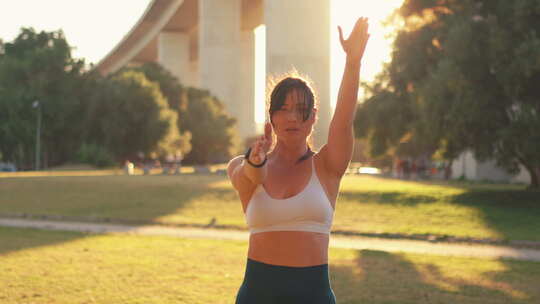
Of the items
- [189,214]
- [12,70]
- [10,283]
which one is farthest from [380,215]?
[12,70]

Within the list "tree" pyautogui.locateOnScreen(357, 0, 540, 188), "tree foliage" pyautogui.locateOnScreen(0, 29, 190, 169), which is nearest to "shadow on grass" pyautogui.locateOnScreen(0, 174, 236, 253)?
"tree" pyautogui.locateOnScreen(357, 0, 540, 188)

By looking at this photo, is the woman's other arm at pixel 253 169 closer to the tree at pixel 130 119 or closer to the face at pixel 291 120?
the face at pixel 291 120

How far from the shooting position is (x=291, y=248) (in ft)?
9.70

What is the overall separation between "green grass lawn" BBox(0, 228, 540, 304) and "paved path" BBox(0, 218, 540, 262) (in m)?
1.16

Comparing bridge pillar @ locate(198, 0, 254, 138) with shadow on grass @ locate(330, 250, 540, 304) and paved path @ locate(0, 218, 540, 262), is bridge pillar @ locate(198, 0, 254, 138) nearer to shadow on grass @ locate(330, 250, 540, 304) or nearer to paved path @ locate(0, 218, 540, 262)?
paved path @ locate(0, 218, 540, 262)

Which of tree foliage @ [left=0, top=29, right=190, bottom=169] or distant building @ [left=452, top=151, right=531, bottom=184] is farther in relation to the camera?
tree foliage @ [left=0, top=29, right=190, bottom=169]

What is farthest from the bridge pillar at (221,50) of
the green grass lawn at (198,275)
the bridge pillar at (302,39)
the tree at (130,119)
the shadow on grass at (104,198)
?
the green grass lawn at (198,275)

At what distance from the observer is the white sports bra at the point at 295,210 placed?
2.94 meters

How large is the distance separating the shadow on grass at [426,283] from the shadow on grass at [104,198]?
9995mm

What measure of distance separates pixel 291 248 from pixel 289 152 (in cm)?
45

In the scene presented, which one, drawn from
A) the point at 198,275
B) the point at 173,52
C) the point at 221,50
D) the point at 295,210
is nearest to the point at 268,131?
the point at 295,210

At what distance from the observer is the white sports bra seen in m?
2.94

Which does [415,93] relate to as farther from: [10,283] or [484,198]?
[10,283]

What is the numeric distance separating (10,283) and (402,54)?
2179 cm
